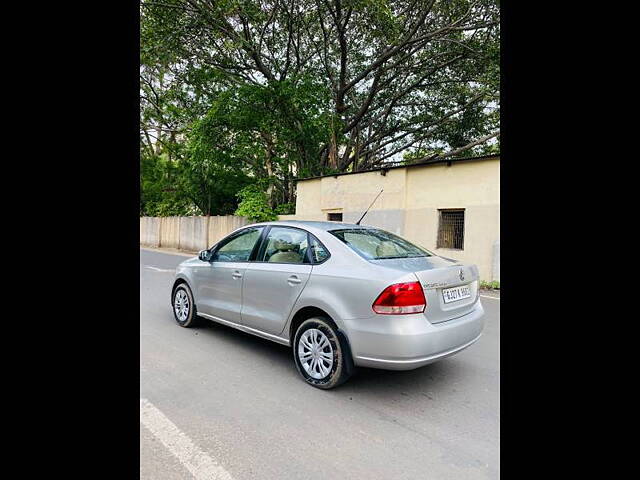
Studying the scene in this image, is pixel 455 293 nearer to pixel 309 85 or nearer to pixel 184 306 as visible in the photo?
pixel 184 306

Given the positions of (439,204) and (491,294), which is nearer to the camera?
(491,294)

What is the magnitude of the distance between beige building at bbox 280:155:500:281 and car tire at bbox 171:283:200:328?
718 cm

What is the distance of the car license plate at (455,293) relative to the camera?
3.31 meters

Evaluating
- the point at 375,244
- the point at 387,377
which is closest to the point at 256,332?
the point at 387,377

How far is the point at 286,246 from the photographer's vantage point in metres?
4.09

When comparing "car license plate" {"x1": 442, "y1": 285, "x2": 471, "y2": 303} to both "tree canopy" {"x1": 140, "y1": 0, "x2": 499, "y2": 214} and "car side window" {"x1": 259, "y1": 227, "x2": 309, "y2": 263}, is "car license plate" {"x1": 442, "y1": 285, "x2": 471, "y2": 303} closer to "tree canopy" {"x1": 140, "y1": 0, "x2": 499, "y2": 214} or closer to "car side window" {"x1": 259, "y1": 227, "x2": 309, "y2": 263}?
"car side window" {"x1": 259, "y1": 227, "x2": 309, "y2": 263}

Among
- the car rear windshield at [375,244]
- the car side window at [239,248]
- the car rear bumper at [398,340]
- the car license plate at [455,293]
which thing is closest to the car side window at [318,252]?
the car rear windshield at [375,244]

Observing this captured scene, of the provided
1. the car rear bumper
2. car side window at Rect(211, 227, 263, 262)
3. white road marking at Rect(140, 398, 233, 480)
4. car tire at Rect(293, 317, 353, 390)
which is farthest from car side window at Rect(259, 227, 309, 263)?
white road marking at Rect(140, 398, 233, 480)

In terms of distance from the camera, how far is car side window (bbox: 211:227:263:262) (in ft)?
14.7

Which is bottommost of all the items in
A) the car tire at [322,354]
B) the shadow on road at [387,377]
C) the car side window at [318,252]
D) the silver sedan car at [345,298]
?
the shadow on road at [387,377]

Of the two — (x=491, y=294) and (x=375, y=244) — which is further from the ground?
(x=375, y=244)

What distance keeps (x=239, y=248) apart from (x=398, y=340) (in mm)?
2377

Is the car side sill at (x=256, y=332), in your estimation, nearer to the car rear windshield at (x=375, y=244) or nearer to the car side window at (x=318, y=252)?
the car side window at (x=318, y=252)
